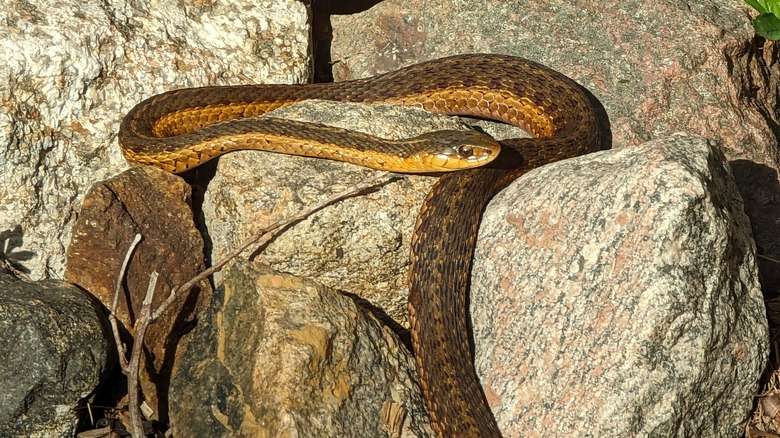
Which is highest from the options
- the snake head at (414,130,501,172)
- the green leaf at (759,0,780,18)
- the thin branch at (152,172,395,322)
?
the green leaf at (759,0,780,18)

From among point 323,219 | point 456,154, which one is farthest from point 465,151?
point 323,219

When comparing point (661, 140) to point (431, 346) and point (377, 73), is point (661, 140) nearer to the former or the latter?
point (431, 346)

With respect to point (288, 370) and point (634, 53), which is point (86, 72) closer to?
point (288, 370)

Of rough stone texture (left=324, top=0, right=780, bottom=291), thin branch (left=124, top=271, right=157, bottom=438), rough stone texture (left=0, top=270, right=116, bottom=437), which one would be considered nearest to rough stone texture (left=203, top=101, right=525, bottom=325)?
thin branch (left=124, top=271, right=157, bottom=438)

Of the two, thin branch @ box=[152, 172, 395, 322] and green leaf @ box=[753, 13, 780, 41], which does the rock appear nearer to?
thin branch @ box=[152, 172, 395, 322]

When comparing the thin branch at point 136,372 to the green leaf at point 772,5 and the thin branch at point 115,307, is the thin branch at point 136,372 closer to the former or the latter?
the thin branch at point 115,307
